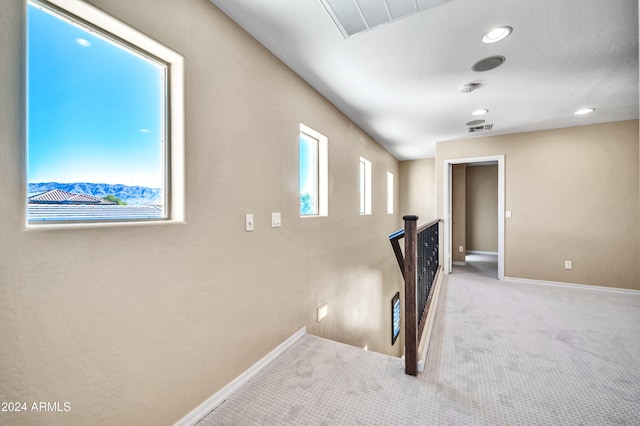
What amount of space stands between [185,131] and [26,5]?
676 millimetres

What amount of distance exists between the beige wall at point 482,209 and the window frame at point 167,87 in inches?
281

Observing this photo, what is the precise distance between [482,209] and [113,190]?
25.3 feet

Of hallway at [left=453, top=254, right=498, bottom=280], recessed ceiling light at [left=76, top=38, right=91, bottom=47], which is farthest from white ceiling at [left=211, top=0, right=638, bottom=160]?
hallway at [left=453, top=254, right=498, bottom=280]

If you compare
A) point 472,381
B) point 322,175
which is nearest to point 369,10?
point 322,175

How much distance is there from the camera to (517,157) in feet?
13.5

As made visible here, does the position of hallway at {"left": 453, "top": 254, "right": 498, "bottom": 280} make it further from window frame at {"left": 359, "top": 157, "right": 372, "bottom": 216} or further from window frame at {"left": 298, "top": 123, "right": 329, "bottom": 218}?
window frame at {"left": 298, "top": 123, "right": 329, "bottom": 218}

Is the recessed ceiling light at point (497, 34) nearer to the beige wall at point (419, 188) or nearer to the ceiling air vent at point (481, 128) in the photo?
the ceiling air vent at point (481, 128)

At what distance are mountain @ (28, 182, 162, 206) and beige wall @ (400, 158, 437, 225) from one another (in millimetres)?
5781

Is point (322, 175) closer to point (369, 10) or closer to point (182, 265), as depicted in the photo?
point (369, 10)

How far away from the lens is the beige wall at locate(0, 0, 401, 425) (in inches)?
37.2

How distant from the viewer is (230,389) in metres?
1.68

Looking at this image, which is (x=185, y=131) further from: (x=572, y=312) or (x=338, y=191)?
(x=572, y=312)

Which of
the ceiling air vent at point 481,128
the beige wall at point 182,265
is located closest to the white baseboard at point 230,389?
the beige wall at point 182,265

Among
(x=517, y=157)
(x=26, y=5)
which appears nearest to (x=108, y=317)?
(x=26, y=5)
